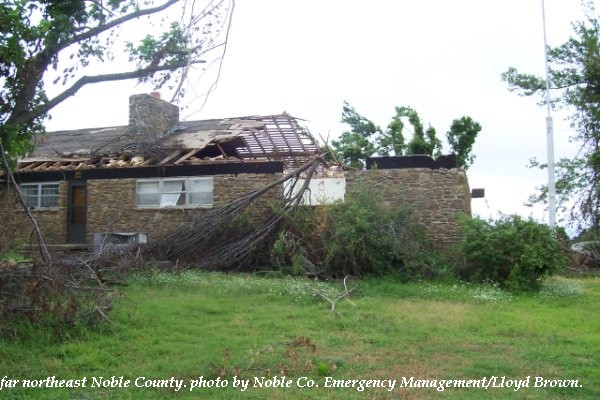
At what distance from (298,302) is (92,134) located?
46.7 ft

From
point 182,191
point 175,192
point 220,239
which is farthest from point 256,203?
point 175,192

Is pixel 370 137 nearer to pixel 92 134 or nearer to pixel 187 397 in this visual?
pixel 92 134

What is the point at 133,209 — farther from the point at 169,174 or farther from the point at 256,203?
the point at 256,203

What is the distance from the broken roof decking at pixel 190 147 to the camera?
18.2 metres

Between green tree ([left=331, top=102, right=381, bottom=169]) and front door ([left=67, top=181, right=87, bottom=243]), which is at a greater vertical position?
green tree ([left=331, top=102, right=381, bottom=169])

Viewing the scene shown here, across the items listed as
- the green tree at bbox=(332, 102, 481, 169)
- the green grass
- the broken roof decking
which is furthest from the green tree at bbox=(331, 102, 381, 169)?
the green grass

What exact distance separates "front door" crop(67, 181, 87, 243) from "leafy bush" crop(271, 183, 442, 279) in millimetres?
8102

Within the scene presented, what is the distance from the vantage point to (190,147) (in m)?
18.2

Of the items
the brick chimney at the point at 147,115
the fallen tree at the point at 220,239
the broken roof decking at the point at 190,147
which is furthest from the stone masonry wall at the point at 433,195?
the brick chimney at the point at 147,115

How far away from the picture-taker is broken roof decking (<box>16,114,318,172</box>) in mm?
18219

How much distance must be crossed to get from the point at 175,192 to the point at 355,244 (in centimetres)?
712

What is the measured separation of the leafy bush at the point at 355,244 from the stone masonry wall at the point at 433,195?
3.39 feet

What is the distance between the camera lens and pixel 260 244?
1423 centimetres

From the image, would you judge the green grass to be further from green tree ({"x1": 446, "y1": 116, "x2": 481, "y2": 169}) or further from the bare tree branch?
green tree ({"x1": 446, "y1": 116, "x2": 481, "y2": 169})
